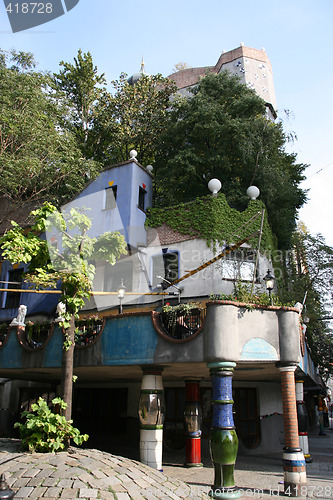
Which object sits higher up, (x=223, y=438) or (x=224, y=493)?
(x=223, y=438)

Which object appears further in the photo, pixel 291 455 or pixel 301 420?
pixel 301 420

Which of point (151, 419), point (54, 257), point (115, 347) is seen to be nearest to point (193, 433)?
point (151, 419)

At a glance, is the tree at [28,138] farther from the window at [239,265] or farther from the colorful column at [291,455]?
the colorful column at [291,455]

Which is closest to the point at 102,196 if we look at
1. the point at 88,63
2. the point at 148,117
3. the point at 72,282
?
the point at 148,117

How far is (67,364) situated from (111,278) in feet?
29.2

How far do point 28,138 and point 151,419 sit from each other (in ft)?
A: 40.4

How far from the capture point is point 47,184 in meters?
18.6

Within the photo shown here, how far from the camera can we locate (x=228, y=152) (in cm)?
2102

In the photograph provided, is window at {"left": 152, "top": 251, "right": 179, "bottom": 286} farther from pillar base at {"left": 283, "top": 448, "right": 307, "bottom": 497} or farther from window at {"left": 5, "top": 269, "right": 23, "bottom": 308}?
pillar base at {"left": 283, "top": 448, "right": 307, "bottom": 497}

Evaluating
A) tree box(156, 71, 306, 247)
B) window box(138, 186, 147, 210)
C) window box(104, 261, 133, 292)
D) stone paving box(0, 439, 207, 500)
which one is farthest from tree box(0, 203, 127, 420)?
tree box(156, 71, 306, 247)

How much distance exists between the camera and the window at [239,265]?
55.0 ft

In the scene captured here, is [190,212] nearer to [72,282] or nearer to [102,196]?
[102,196]

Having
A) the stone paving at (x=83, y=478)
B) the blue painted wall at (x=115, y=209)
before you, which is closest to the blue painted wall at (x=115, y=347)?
the stone paving at (x=83, y=478)

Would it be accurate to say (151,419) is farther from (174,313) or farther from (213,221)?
(213,221)
